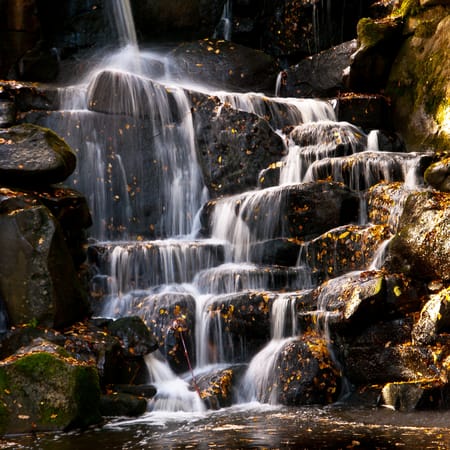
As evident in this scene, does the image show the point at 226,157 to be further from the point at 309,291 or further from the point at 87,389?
the point at 87,389

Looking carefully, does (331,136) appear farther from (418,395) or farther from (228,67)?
(418,395)

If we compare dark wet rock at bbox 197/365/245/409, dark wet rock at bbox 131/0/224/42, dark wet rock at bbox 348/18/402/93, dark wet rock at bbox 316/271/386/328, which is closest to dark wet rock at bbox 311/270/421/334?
dark wet rock at bbox 316/271/386/328

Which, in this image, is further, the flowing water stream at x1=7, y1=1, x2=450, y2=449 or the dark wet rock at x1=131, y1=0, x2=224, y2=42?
the dark wet rock at x1=131, y1=0, x2=224, y2=42

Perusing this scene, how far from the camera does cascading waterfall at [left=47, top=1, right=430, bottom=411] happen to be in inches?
375

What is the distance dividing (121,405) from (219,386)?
1236mm

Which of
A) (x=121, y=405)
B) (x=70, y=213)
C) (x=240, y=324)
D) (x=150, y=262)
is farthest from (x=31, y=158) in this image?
(x=121, y=405)

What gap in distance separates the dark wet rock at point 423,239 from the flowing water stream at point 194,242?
68 centimetres

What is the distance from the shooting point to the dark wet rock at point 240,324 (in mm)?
9320

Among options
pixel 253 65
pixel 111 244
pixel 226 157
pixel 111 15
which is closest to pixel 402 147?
pixel 226 157

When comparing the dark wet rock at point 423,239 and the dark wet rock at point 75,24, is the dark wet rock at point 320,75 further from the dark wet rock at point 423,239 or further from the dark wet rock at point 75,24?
the dark wet rock at point 423,239

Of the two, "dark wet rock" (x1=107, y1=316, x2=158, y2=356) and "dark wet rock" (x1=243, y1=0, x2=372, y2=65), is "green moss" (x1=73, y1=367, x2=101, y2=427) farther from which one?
"dark wet rock" (x1=243, y1=0, x2=372, y2=65)

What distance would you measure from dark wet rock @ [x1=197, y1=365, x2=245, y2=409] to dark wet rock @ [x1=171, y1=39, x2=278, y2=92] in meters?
9.12

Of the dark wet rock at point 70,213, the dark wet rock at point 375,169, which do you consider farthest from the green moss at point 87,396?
the dark wet rock at point 375,169

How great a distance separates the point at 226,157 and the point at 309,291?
4.25 metres
